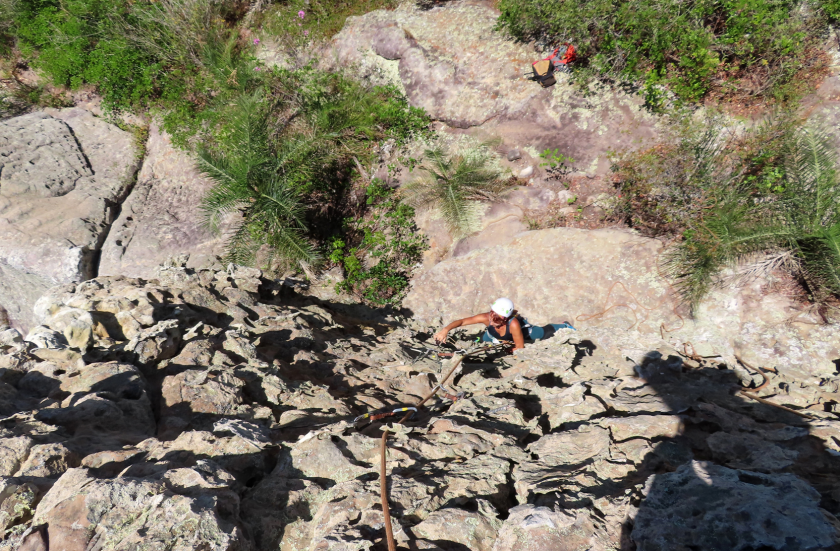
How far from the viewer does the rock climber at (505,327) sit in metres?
5.11

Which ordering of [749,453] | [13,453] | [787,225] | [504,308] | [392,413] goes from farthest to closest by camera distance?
[504,308], [787,225], [392,413], [749,453], [13,453]

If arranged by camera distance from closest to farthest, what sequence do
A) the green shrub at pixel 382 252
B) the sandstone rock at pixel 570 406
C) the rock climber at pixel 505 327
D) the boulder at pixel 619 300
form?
1. the sandstone rock at pixel 570 406
2. the boulder at pixel 619 300
3. the rock climber at pixel 505 327
4. the green shrub at pixel 382 252

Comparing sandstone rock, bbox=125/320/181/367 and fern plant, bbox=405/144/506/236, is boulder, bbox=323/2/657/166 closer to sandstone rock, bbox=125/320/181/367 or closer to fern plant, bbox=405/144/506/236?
fern plant, bbox=405/144/506/236

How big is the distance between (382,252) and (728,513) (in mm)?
5783

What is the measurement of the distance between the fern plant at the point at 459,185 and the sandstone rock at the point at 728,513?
16.0 ft

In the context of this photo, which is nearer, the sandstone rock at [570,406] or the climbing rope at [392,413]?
the climbing rope at [392,413]

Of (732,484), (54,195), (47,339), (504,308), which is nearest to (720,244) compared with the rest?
(504,308)

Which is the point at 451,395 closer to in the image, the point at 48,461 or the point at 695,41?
the point at 48,461

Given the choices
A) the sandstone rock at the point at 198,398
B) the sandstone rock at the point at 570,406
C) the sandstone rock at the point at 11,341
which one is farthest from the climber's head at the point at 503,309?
the sandstone rock at the point at 11,341

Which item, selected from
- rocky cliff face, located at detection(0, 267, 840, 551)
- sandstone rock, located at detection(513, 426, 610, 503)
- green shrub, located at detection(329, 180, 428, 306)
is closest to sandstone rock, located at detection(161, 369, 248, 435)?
rocky cliff face, located at detection(0, 267, 840, 551)

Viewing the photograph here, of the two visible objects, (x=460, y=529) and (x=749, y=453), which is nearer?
(x=460, y=529)

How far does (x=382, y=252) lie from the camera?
717cm

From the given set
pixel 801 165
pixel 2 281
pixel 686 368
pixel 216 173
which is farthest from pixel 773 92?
pixel 2 281

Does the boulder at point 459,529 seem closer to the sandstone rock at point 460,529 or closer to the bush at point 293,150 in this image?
the sandstone rock at point 460,529
